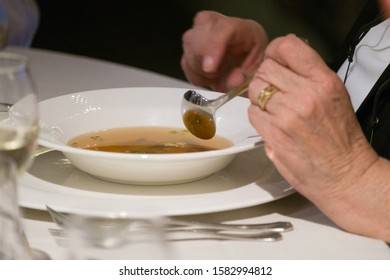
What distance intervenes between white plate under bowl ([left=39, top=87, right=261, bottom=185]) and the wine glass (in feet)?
0.54

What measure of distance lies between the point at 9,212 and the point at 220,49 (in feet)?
2.65

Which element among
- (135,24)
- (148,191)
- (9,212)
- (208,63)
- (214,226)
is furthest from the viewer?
(135,24)

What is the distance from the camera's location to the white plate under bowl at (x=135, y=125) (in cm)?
89

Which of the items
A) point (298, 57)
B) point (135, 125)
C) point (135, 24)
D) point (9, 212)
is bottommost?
point (135, 24)

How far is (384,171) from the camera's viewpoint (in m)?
0.89

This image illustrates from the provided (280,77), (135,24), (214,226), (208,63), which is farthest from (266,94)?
(135,24)

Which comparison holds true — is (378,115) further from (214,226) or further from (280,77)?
(214,226)

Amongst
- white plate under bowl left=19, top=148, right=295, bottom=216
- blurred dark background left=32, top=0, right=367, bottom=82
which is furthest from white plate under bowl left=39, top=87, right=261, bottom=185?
blurred dark background left=32, top=0, right=367, bottom=82

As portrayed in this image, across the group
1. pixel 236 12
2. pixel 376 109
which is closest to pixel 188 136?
pixel 376 109

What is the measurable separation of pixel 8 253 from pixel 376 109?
67 cm

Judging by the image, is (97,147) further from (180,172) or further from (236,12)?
(236,12)

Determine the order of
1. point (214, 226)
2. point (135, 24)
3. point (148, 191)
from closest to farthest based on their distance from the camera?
1. point (214, 226)
2. point (148, 191)
3. point (135, 24)

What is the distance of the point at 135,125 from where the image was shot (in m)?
1.15
